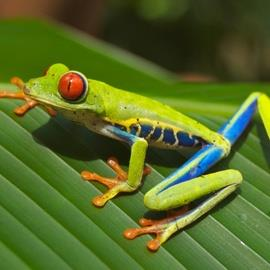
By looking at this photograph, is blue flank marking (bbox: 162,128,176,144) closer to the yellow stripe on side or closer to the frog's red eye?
the frog's red eye

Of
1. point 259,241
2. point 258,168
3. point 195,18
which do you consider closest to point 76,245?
point 259,241

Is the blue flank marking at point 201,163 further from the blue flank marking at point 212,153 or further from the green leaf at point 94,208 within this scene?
the green leaf at point 94,208

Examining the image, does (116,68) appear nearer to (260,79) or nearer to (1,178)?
(1,178)

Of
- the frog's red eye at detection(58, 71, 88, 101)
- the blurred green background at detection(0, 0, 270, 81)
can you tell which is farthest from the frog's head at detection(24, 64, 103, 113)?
the blurred green background at detection(0, 0, 270, 81)

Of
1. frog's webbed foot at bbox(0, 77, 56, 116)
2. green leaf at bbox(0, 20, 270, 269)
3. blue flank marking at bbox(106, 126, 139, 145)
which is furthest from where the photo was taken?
frog's webbed foot at bbox(0, 77, 56, 116)

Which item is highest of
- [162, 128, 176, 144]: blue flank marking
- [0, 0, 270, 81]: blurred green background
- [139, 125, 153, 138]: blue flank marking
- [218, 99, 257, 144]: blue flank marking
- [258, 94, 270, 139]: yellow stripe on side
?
[258, 94, 270, 139]: yellow stripe on side

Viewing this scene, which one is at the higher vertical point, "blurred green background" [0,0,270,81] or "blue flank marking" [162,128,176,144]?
"blue flank marking" [162,128,176,144]

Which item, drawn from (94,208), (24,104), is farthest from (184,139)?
(24,104)
